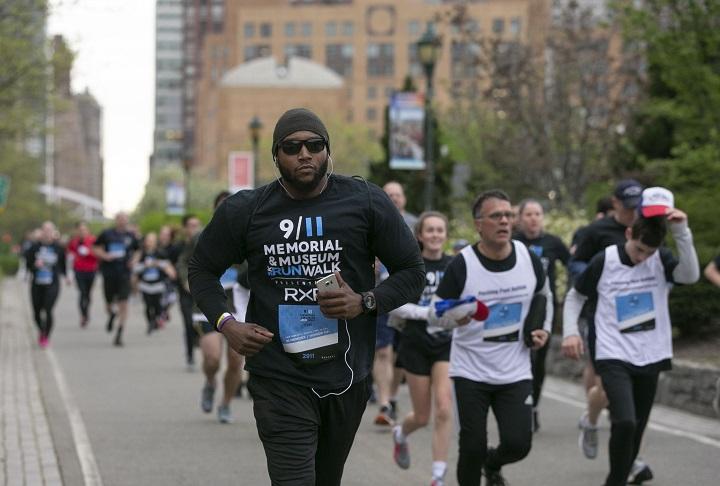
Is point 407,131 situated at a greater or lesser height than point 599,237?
greater

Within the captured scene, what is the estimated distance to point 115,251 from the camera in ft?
81.7

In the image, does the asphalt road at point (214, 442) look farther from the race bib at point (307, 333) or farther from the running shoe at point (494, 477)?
the race bib at point (307, 333)

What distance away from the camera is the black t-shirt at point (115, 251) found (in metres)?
24.7

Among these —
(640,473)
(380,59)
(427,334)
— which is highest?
(380,59)

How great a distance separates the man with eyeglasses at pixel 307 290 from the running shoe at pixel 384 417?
6.80 metres

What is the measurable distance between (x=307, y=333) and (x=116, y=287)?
19.1m

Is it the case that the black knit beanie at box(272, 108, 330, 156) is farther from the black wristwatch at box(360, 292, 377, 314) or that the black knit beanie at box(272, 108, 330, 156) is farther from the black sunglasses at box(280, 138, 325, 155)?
the black wristwatch at box(360, 292, 377, 314)

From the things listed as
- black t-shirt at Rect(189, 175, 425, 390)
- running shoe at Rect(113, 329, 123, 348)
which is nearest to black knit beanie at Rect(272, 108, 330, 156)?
black t-shirt at Rect(189, 175, 425, 390)

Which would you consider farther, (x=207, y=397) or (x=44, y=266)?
(x=44, y=266)

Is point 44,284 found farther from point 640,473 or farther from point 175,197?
point 175,197

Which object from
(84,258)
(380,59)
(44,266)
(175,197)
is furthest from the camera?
(380,59)

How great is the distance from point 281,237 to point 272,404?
661mm

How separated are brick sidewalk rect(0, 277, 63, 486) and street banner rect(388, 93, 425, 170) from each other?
21.3ft

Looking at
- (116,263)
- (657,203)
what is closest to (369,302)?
(657,203)
